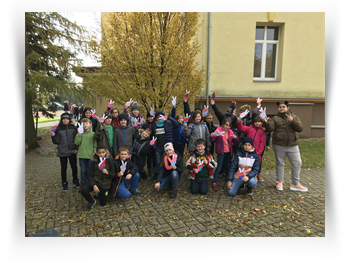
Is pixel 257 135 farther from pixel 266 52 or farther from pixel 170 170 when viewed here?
pixel 266 52

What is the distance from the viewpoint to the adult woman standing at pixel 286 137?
459 centimetres

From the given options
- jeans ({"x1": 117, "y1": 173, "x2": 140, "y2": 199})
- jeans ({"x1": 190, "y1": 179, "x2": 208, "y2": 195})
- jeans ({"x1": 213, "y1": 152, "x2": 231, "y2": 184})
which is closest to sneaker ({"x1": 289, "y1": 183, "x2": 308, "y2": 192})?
jeans ({"x1": 213, "y1": 152, "x2": 231, "y2": 184})

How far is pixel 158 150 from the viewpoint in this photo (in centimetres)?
551

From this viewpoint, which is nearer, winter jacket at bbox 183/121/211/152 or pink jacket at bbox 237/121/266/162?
pink jacket at bbox 237/121/266/162

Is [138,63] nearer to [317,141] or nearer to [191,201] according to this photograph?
[191,201]

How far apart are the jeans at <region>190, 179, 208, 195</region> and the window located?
8.96 metres

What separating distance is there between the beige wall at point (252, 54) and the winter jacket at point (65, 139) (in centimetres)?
749

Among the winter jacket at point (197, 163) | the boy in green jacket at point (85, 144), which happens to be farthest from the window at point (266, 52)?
the boy in green jacket at point (85, 144)

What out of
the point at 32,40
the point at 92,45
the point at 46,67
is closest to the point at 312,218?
the point at 92,45

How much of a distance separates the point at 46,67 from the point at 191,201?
9.34m

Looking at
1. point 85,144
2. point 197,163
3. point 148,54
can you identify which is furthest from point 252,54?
point 85,144

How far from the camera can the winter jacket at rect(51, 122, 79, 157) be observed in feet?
15.4

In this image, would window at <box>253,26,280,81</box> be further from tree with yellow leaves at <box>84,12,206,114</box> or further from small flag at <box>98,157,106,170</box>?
small flag at <box>98,157,106,170</box>

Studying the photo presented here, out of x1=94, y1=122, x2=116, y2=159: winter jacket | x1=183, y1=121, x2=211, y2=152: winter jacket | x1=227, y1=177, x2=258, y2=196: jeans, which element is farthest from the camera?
x1=183, y1=121, x2=211, y2=152: winter jacket
